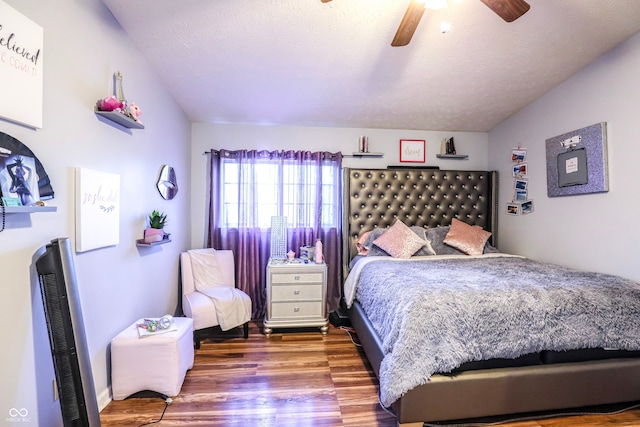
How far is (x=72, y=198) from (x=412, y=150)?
3.19 metres

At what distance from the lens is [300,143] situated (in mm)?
3287

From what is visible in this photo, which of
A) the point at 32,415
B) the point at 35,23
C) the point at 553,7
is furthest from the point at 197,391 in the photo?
the point at 553,7

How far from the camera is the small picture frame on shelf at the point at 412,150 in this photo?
11.2ft

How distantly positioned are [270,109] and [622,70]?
2.87m

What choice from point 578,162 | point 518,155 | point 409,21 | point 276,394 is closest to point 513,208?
point 518,155

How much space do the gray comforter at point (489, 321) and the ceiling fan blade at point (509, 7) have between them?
1466 millimetres

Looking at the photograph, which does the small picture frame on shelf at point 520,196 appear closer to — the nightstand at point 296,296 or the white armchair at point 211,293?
the nightstand at point 296,296

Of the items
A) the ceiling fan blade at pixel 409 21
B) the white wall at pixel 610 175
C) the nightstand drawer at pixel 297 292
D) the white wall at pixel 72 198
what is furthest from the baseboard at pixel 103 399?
the white wall at pixel 610 175

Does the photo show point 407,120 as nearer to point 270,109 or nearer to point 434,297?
point 270,109

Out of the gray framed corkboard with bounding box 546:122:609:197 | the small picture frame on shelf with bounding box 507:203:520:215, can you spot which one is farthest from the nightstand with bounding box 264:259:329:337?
the gray framed corkboard with bounding box 546:122:609:197

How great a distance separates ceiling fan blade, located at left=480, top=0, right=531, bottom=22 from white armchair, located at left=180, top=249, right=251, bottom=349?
2.70 meters

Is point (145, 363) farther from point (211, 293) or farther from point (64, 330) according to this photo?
point (211, 293)

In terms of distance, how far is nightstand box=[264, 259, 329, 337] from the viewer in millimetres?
2758

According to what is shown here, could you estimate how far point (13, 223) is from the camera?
1.09 m
